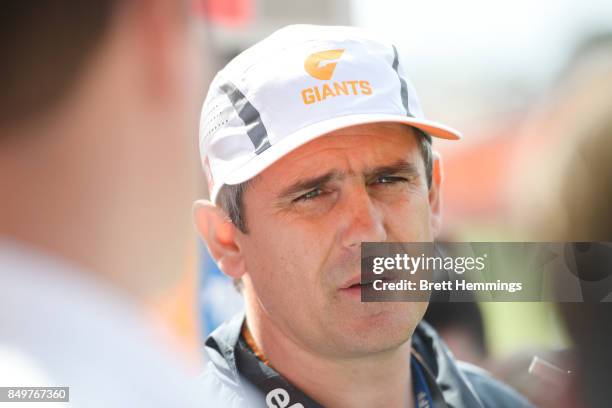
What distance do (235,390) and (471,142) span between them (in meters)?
0.81

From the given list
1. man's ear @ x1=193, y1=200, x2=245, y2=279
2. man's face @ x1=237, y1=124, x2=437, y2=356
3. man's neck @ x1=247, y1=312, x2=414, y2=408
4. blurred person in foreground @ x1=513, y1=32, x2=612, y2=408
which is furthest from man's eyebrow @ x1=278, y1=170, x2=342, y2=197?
blurred person in foreground @ x1=513, y1=32, x2=612, y2=408

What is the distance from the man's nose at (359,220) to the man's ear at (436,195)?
5.9 inches

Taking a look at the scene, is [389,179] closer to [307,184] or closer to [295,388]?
[307,184]

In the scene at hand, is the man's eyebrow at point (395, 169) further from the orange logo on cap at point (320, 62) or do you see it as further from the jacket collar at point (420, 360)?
the jacket collar at point (420, 360)

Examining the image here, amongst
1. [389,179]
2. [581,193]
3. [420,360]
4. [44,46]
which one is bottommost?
[420,360]

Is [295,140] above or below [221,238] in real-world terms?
above

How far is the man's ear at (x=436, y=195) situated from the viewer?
56.7 inches

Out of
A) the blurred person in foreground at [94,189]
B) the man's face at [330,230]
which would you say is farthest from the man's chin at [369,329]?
the blurred person in foreground at [94,189]

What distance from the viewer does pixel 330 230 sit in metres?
1.31

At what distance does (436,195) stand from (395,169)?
161 millimetres

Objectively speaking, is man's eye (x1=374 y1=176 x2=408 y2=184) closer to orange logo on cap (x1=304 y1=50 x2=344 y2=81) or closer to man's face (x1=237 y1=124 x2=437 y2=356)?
man's face (x1=237 y1=124 x2=437 y2=356)

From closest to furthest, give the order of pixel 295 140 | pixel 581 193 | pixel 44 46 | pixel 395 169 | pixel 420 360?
pixel 44 46, pixel 295 140, pixel 395 169, pixel 420 360, pixel 581 193

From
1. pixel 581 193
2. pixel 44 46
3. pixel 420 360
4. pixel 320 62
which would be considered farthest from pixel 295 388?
pixel 44 46

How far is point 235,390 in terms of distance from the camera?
1.31 m
